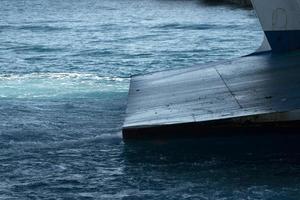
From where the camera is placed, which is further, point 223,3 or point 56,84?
point 223,3

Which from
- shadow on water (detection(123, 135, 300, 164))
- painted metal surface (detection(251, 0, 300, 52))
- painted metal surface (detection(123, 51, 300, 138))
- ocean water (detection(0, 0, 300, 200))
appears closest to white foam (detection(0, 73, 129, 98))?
ocean water (detection(0, 0, 300, 200))

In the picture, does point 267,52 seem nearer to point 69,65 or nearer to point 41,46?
point 69,65

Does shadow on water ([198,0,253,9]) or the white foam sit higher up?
the white foam

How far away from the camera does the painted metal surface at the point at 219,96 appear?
13117 mm

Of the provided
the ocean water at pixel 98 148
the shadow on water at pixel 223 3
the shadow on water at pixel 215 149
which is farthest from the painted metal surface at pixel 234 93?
the shadow on water at pixel 223 3

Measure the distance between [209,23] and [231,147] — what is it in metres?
35.3

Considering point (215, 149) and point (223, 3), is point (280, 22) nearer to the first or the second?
point (215, 149)

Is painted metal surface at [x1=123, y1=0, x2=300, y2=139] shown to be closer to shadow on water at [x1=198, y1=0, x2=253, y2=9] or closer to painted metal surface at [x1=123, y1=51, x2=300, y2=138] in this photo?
painted metal surface at [x1=123, y1=51, x2=300, y2=138]

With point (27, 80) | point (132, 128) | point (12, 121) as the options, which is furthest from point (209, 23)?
point (132, 128)

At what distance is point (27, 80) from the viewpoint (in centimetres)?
2383

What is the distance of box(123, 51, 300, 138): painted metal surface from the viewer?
1312cm

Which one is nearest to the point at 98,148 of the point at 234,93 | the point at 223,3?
the point at 234,93

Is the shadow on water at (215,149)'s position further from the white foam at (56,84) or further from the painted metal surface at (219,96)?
the white foam at (56,84)

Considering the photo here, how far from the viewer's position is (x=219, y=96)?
15555 mm
